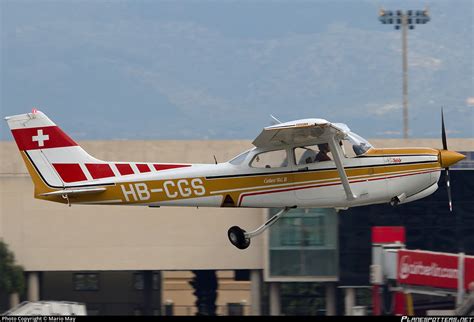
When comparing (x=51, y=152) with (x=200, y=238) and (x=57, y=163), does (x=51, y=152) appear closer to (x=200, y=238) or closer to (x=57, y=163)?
(x=57, y=163)

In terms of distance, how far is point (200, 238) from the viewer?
3884cm

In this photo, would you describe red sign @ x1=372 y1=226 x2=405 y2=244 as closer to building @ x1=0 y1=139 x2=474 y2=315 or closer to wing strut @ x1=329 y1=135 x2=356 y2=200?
building @ x1=0 y1=139 x2=474 y2=315

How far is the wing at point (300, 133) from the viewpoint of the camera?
19.7m

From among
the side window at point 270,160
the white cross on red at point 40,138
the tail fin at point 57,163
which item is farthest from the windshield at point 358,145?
the white cross on red at point 40,138

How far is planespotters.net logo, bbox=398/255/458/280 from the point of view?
33500 millimetres

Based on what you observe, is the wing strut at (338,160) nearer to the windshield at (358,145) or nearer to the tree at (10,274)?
the windshield at (358,145)

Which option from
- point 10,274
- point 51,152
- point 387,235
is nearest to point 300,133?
point 51,152

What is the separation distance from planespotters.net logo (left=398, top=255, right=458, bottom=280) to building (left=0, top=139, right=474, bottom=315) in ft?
12.3

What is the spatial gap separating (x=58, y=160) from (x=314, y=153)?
212 inches

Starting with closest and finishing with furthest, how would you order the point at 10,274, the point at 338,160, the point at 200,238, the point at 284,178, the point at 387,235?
the point at 338,160 < the point at 284,178 < the point at 387,235 < the point at 200,238 < the point at 10,274

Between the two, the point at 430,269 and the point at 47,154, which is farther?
the point at 430,269

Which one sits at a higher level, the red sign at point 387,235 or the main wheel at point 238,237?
the red sign at point 387,235

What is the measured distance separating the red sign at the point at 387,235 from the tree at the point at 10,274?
13.5 meters

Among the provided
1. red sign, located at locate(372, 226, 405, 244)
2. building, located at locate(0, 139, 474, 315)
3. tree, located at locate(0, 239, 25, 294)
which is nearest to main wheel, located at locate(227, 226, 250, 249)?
red sign, located at locate(372, 226, 405, 244)
